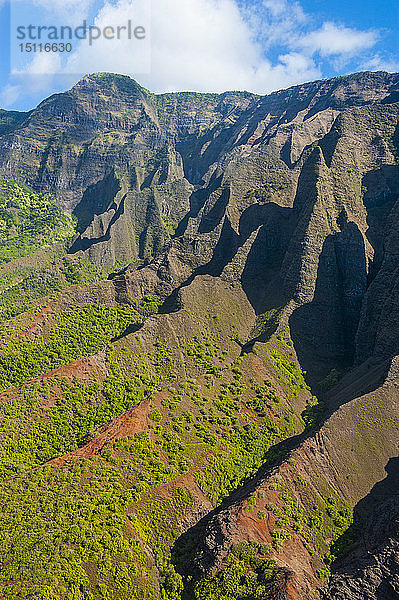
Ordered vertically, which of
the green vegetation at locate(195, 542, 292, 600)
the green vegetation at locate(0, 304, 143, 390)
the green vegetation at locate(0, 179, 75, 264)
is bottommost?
the green vegetation at locate(195, 542, 292, 600)

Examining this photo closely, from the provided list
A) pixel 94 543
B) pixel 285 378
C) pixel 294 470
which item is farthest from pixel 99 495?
pixel 285 378

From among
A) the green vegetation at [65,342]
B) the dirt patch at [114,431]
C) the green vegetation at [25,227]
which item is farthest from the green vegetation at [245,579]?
the green vegetation at [25,227]

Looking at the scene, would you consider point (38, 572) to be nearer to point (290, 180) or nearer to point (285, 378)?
point (285, 378)

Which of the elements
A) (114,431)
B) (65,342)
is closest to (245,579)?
(114,431)

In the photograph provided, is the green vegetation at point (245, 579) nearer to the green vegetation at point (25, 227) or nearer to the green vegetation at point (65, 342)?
the green vegetation at point (65, 342)

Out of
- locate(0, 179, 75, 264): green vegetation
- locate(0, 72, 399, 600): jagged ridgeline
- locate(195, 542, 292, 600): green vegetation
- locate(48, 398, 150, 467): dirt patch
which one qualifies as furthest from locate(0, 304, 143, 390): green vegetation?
locate(0, 179, 75, 264): green vegetation

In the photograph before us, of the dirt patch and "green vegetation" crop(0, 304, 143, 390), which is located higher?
"green vegetation" crop(0, 304, 143, 390)

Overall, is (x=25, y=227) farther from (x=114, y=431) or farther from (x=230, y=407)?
(x=114, y=431)

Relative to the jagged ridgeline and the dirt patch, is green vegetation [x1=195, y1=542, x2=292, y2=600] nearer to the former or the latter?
the jagged ridgeline
